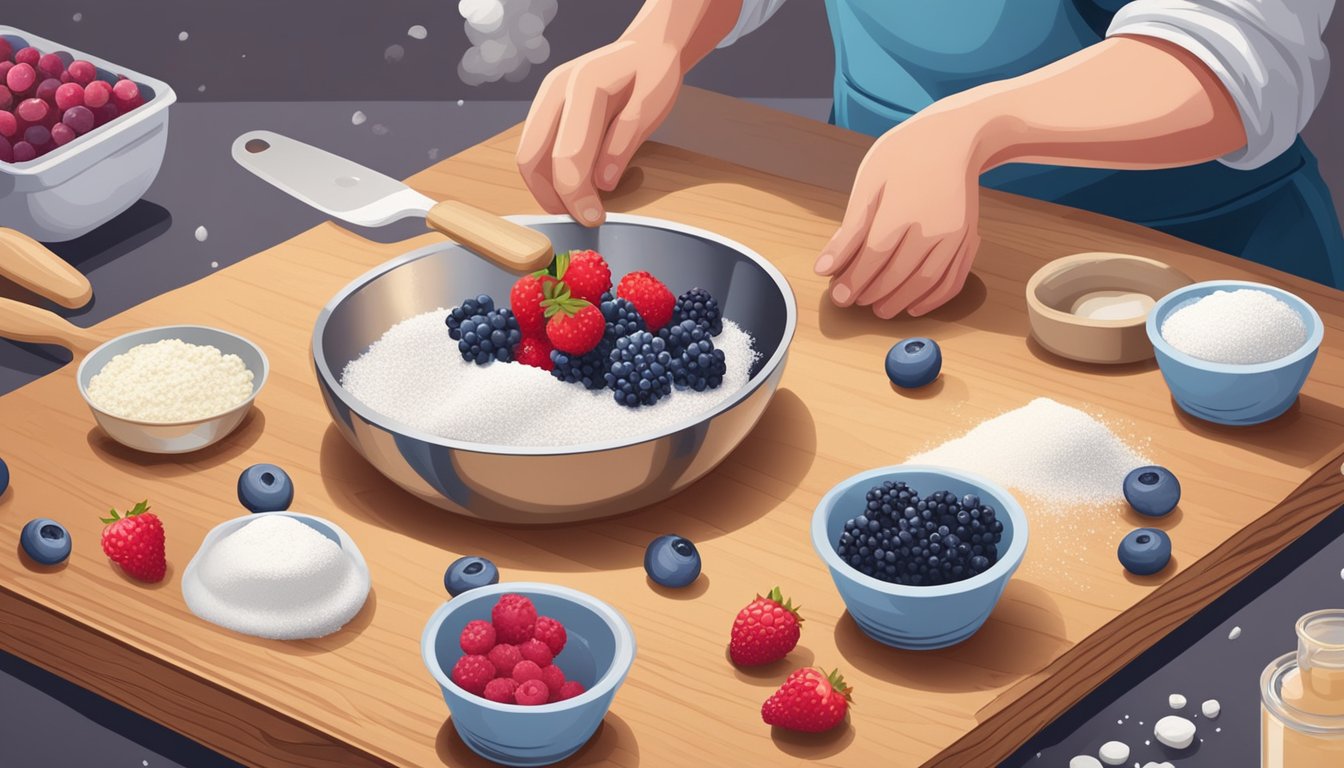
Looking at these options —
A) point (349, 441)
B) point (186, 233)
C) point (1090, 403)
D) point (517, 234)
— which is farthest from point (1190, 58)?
point (186, 233)

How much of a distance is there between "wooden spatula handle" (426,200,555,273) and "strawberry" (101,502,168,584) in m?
0.35

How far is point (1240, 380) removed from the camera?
142 cm

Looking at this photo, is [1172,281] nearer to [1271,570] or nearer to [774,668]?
[1271,570]

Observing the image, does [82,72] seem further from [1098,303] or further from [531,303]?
[1098,303]

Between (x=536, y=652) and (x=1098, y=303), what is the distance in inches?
25.8

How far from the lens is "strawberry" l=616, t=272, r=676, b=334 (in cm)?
146

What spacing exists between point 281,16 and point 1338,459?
142 centimetres

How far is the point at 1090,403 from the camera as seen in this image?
1.49m

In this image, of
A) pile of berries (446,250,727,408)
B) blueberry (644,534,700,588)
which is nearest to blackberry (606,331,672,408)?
pile of berries (446,250,727,408)

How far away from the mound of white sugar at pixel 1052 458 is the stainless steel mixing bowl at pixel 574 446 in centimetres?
15

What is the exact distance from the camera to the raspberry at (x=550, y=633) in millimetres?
1168

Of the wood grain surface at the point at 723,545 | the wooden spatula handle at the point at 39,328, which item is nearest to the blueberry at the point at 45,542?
the wood grain surface at the point at 723,545

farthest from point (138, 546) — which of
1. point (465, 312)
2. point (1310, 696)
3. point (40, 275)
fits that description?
point (1310, 696)

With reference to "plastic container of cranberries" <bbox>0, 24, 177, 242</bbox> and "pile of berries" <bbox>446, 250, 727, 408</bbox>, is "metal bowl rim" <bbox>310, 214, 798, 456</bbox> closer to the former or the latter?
"pile of berries" <bbox>446, 250, 727, 408</bbox>
